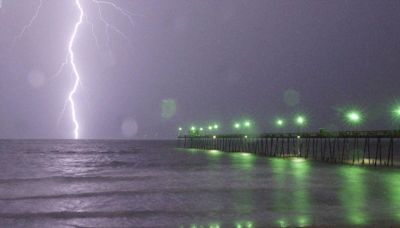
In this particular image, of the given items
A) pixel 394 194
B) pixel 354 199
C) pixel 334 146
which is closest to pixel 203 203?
pixel 354 199

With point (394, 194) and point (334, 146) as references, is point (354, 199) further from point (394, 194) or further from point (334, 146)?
point (334, 146)

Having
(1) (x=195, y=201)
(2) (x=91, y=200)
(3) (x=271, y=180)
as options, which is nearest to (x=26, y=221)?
(2) (x=91, y=200)

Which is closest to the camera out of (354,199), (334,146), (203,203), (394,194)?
(203,203)

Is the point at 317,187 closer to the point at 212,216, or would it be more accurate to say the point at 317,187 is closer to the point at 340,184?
the point at 340,184

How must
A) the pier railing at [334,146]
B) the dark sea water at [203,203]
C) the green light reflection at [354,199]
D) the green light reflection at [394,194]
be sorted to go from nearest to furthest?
the dark sea water at [203,203] < the green light reflection at [354,199] < the green light reflection at [394,194] < the pier railing at [334,146]

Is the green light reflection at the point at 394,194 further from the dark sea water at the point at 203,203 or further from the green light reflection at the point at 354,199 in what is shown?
the green light reflection at the point at 354,199

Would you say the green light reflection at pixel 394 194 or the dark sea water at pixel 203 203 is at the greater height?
the green light reflection at pixel 394 194

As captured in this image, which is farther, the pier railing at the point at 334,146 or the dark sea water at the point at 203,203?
the pier railing at the point at 334,146

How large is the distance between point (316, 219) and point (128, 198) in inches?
431

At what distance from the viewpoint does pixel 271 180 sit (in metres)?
33.6

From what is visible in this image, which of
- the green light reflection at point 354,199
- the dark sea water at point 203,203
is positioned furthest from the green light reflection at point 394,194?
the green light reflection at point 354,199

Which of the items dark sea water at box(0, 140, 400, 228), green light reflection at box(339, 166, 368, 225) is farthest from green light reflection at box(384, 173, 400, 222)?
green light reflection at box(339, 166, 368, 225)

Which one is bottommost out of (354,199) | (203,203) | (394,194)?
(203,203)

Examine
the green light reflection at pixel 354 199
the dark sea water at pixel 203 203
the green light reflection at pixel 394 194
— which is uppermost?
the green light reflection at pixel 394 194
